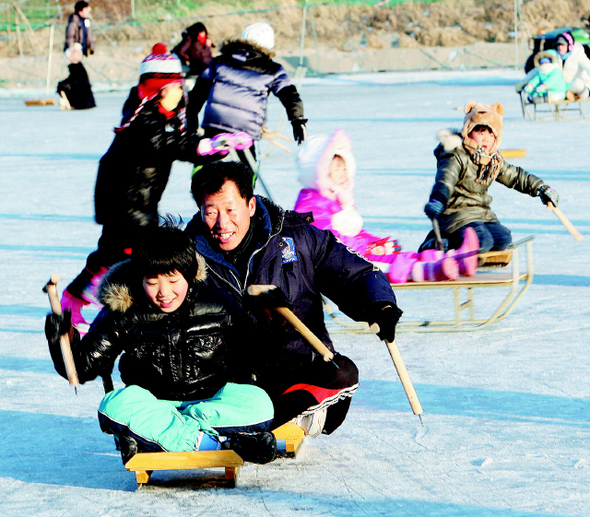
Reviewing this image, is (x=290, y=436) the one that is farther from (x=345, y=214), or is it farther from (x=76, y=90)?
(x=76, y=90)

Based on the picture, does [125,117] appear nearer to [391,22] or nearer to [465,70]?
[465,70]

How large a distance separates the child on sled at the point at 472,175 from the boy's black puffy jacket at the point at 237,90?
211cm

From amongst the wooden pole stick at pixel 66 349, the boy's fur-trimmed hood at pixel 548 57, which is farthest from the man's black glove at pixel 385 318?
the boy's fur-trimmed hood at pixel 548 57

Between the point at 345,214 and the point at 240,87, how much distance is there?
2613mm

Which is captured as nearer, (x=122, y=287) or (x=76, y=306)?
(x=122, y=287)

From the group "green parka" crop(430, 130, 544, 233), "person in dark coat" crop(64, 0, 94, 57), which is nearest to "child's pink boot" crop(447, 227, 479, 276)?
"green parka" crop(430, 130, 544, 233)

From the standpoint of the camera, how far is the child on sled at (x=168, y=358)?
Result: 2760mm

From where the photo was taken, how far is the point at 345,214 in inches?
186

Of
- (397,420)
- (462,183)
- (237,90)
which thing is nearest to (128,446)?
(397,420)

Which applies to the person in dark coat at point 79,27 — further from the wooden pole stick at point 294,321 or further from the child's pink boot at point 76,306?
the wooden pole stick at point 294,321

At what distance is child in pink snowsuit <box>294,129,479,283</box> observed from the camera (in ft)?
14.9

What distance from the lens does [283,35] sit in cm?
3366

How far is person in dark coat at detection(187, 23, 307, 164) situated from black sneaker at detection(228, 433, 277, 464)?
4.46m

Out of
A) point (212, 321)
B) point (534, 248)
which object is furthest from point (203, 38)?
point (212, 321)
